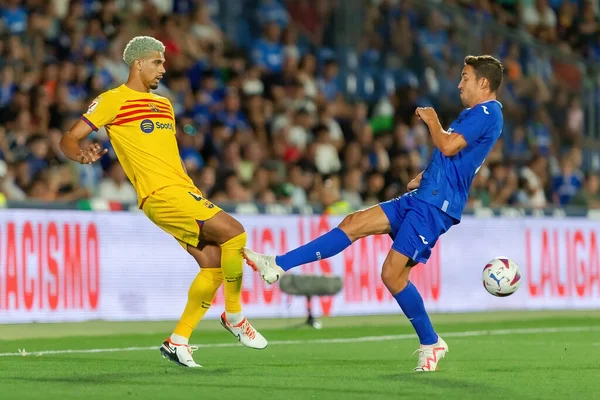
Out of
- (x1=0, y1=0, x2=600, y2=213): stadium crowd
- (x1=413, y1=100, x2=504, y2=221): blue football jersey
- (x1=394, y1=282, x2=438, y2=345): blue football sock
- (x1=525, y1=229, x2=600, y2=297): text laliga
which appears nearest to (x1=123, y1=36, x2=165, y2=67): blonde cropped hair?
(x1=413, y1=100, x2=504, y2=221): blue football jersey

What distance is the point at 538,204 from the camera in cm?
2119

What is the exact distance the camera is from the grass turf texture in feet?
26.2

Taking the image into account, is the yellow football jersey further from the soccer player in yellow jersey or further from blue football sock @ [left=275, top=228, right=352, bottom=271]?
blue football sock @ [left=275, top=228, right=352, bottom=271]

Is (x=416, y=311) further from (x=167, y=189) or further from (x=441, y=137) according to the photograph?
(x=167, y=189)

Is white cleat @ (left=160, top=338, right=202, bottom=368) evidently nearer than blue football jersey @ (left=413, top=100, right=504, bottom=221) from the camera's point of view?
No

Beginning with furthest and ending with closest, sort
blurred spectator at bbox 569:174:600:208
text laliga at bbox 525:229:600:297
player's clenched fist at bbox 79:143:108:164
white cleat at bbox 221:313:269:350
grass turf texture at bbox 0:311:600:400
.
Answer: blurred spectator at bbox 569:174:600:208
text laliga at bbox 525:229:600:297
white cleat at bbox 221:313:269:350
player's clenched fist at bbox 79:143:108:164
grass turf texture at bbox 0:311:600:400

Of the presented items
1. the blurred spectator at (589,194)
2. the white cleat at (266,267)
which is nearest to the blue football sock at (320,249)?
the white cleat at (266,267)

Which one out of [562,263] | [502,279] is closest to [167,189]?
[502,279]

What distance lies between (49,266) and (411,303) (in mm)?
6428

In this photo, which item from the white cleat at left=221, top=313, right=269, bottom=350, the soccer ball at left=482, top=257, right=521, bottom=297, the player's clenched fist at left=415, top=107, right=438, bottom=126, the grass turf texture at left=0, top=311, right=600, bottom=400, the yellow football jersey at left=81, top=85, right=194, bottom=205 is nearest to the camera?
the grass turf texture at left=0, top=311, right=600, bottom=400

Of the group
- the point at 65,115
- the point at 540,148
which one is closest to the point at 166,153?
the point at 65,115

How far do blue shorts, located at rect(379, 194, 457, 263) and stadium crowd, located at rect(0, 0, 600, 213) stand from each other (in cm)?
730

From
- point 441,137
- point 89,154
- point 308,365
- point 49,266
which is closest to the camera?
point 89,154

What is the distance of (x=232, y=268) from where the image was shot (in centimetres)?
940
